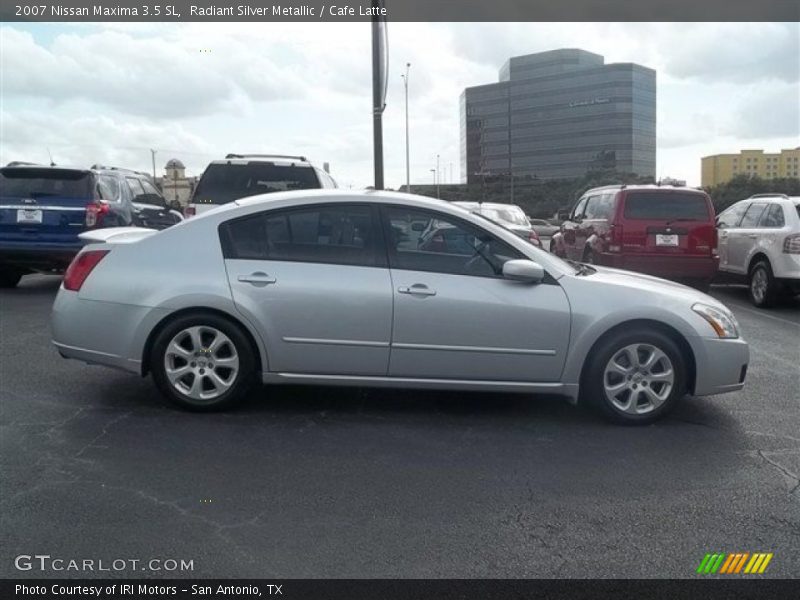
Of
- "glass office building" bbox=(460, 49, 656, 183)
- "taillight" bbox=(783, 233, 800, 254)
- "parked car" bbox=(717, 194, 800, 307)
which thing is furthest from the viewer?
"glass office building" bbox=(460, 49, 656, 183)

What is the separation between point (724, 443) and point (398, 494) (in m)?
2.26

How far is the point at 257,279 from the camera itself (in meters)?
5.27

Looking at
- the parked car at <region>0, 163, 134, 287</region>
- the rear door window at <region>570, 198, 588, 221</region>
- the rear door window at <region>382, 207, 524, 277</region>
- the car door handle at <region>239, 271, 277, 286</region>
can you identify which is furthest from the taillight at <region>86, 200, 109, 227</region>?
the rear door window at <region>570, 198, 588, 221</region>

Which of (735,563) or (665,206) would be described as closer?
(735,563)

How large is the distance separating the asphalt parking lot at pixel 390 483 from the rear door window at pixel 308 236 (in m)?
1.09

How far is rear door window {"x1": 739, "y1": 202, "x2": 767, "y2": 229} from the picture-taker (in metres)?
11.6

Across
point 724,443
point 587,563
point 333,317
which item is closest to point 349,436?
point 333,317

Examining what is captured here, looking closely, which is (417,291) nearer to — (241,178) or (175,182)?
(241,178)

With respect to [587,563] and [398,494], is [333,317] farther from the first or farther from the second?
[587,563]

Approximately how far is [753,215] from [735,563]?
31.4ft

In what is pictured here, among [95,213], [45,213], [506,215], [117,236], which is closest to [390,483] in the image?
[117,236]

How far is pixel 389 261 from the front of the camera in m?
5.32

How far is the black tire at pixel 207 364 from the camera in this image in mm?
5266

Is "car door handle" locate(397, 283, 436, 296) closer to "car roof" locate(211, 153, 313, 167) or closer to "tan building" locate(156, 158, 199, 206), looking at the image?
"car roof" locate(211, 153, 313, 167)
